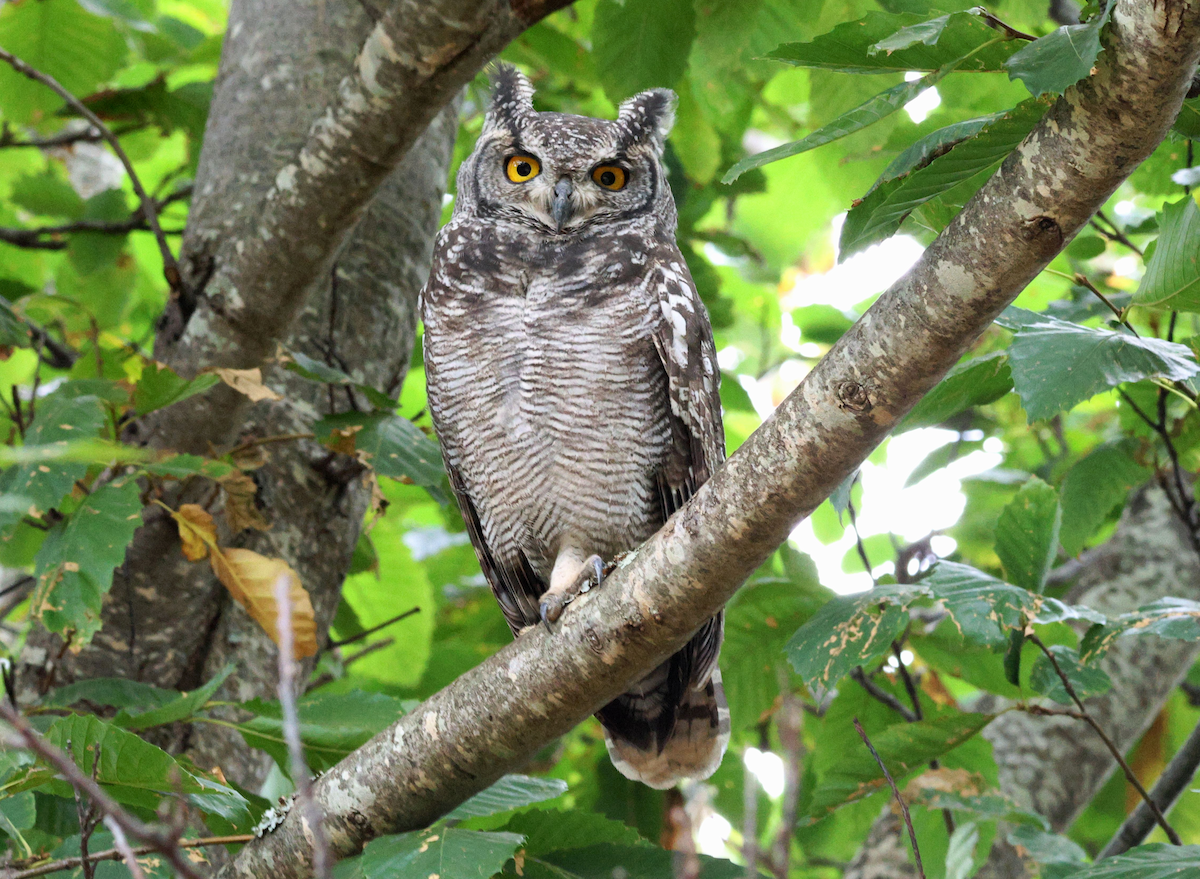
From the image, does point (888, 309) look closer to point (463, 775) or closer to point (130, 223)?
point (463, 775)

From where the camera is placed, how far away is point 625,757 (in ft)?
9.95

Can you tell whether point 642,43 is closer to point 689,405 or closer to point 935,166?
point 689,405

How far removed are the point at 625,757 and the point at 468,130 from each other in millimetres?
3095

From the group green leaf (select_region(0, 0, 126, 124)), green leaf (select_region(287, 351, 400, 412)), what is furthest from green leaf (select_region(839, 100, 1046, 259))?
green leaf (select_region(0, 0, 126, 124))

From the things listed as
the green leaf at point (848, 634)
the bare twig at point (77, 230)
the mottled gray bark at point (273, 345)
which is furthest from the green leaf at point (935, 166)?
the bare twig at point (77, 230)

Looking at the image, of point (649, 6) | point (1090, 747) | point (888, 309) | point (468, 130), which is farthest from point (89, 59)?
point (1090, 747)

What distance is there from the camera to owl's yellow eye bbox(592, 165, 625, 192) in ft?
10.6

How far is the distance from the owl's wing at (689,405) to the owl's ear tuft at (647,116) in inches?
22.1

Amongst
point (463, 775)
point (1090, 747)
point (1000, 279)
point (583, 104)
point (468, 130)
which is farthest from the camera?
point (583, 104)

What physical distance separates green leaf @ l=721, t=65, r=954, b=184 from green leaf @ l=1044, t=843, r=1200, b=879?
4.39 feet

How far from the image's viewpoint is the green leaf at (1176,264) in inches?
69.4

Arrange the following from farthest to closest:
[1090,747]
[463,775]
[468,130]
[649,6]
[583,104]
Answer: [583,104] < [468,130] < [1090,747] < [649,6] < [463,775]

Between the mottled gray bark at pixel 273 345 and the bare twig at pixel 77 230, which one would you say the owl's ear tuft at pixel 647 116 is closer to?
the mottled gray bark at pixel 273 345

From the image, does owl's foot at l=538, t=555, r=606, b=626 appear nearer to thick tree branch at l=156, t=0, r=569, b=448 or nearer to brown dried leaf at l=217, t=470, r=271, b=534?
brown dried leaf at l=217, t=470, r=271, b=534
